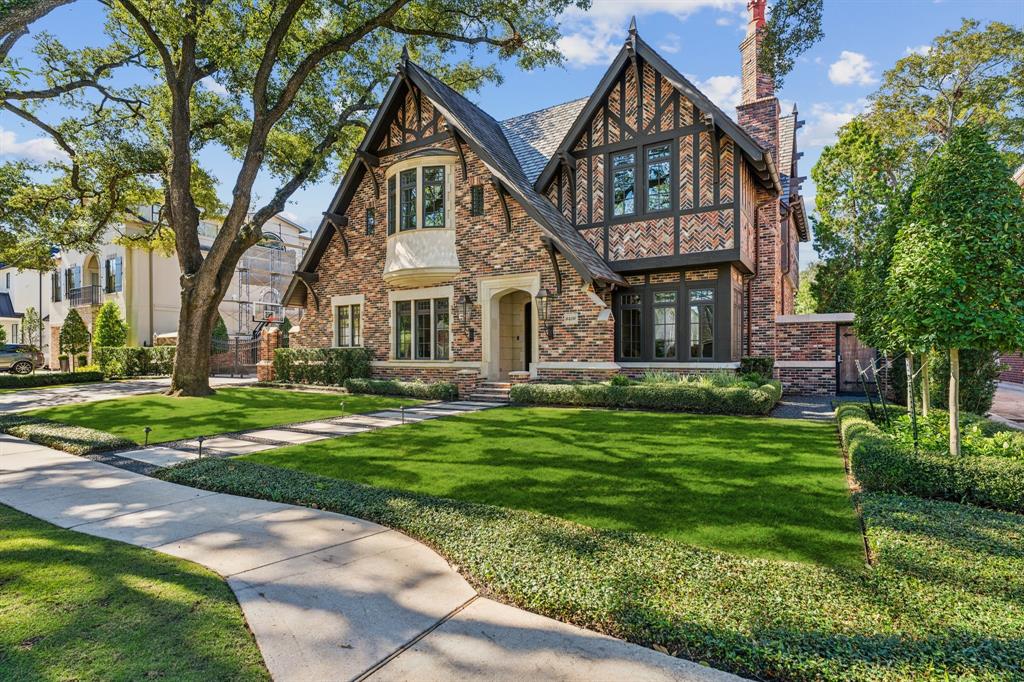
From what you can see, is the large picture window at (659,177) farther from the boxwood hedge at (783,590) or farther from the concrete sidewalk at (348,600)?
the concrete sidewalk at (348,600)

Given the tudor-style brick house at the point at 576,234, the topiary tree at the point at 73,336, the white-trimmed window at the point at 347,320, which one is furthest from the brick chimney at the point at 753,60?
the topiary tree at the point at 73,336

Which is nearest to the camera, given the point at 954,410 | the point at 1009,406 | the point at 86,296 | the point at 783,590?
the point at 783,590

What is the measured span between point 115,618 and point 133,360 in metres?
25.9

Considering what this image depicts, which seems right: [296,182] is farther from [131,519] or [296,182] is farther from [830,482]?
[830,482]

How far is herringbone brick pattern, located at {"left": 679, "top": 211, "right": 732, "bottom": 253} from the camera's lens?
13156 millimetres

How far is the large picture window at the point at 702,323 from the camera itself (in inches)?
545

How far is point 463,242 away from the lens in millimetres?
15883

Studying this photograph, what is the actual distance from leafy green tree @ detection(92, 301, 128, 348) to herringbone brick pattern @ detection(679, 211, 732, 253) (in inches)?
1117

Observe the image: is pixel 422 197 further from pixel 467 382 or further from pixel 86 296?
pixel 86 296

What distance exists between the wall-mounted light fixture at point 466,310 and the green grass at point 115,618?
12.0m

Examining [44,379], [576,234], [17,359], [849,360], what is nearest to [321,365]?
[576,234]

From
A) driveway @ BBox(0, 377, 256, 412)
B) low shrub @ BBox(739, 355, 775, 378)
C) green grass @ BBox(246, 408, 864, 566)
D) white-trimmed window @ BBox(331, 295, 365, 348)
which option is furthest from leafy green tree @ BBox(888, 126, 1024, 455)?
driveway @ BBox(0, 377, 256, 412)

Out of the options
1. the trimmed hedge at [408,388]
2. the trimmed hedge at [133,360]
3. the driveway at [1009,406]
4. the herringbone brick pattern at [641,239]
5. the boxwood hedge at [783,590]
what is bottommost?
the driveway at [1009,406]

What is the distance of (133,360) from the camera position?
78.2 feet
